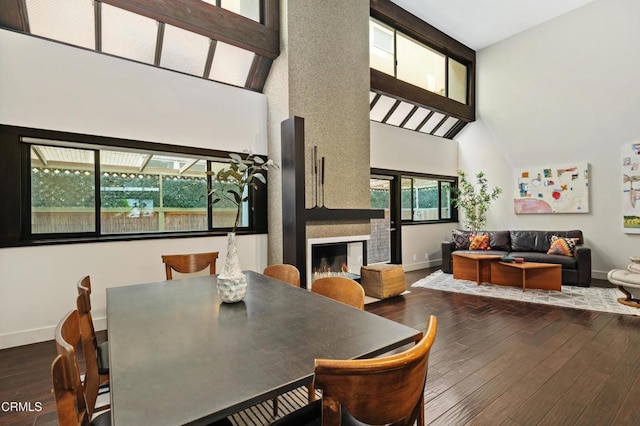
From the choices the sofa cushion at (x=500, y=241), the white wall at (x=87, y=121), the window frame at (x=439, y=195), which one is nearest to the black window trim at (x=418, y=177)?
the window frame at (x=439, y=195)

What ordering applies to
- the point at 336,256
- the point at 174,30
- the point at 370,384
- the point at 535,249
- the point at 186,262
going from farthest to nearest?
1. the point at 535,249
2. the point at 336,256
3. the point at 174,30
4. the point at 186,262
5. the point at 370,384

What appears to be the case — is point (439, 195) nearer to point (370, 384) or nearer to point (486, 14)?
point (486, 14)

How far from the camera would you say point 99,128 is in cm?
341

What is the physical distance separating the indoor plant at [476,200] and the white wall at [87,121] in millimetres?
5777

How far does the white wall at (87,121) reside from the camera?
3.01m

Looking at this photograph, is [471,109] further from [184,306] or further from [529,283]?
[184,306]

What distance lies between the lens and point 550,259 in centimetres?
532

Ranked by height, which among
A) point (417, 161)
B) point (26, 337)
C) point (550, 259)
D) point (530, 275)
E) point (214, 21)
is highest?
point (214, 21)

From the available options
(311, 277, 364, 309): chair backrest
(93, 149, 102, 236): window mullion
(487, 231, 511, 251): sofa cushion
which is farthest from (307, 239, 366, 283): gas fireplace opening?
(487, 231, 511, 251): sofa cushion

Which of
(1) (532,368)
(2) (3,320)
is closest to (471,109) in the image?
(1) (532,368)

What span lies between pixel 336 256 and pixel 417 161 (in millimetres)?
3495

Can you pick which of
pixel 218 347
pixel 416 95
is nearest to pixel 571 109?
pixel 416 95

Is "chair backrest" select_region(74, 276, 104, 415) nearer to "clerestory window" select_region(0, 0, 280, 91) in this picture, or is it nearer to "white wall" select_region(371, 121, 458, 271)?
"clerestory window" select_region(0, 0, 280, 91)

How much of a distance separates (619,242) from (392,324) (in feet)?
21.4
